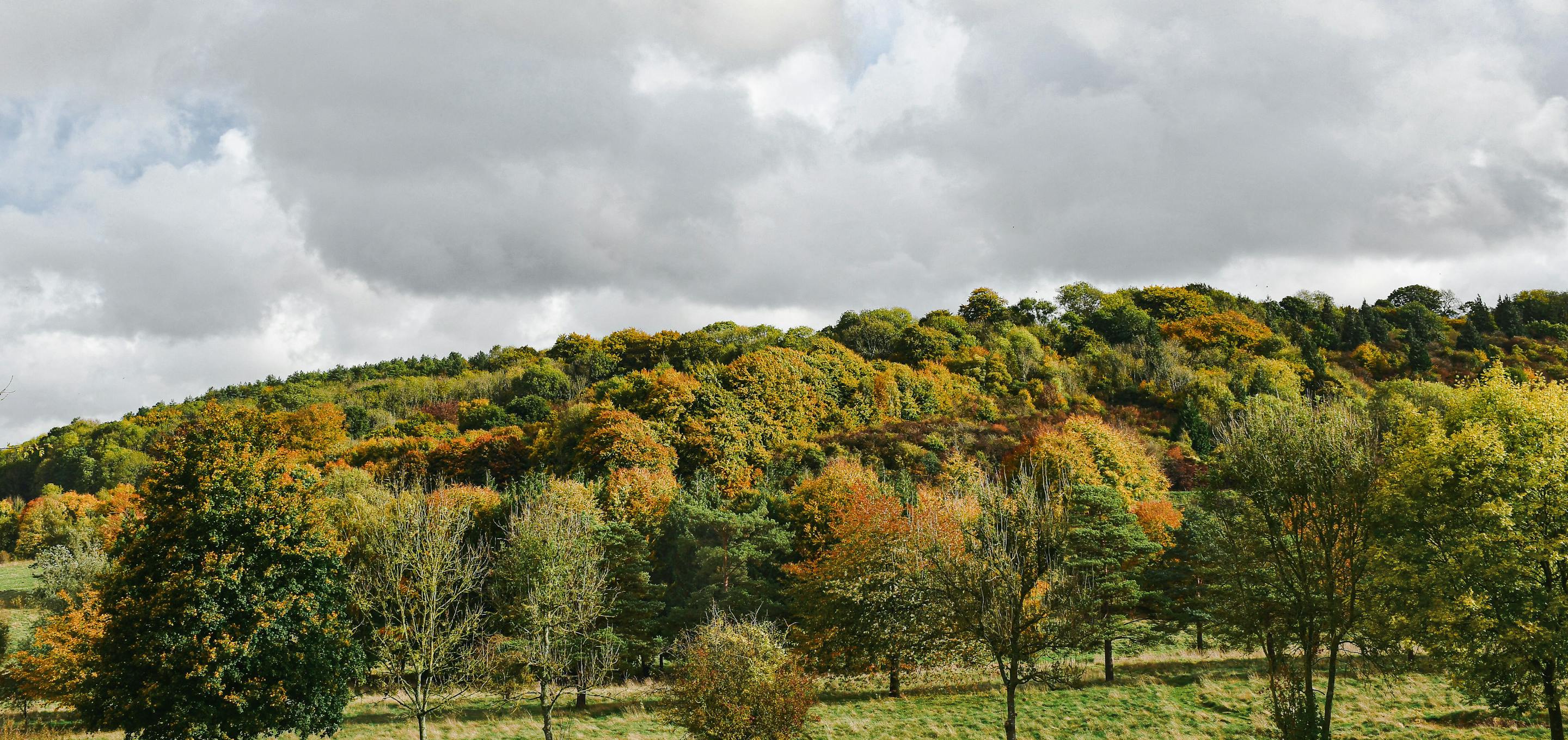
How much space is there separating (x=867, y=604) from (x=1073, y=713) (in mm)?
9187

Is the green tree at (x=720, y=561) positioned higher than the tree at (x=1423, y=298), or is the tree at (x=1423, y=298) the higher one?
the tree at (x=1423, y=298)

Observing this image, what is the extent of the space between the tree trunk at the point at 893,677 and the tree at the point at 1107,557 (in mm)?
8571

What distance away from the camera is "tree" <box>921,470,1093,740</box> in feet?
84.2

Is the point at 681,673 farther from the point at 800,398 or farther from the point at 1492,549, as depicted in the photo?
the point at 800,398

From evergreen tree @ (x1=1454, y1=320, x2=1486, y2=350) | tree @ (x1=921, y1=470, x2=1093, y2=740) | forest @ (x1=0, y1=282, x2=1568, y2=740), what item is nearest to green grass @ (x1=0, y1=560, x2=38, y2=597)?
forest @ (x1=0, y1=282, x2=1568, y2=740)

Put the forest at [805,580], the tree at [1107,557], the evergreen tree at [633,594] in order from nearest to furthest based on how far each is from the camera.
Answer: the forest at [805,580], the tree at [1107,557], the evergreen tree at [633,594]

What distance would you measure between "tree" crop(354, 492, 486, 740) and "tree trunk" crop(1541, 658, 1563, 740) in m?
32.3

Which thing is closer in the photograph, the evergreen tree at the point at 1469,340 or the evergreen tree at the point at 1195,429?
the evergreen tree at the point at 1195,429

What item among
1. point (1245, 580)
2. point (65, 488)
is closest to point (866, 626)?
point (1245, 580)

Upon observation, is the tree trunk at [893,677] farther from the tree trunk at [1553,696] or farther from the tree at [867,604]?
the tree trunk at [1553,696]

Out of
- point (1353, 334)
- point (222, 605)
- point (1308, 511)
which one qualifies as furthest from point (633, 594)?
point (1353, 334)

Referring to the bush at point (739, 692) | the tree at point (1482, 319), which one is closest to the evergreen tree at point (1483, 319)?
the tree at point (1482, 319)

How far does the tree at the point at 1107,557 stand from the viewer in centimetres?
3547

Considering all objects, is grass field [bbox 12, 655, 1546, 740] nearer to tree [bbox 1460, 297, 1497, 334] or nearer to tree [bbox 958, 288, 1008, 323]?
tree [bbox 958, 288, 1008, 323]
